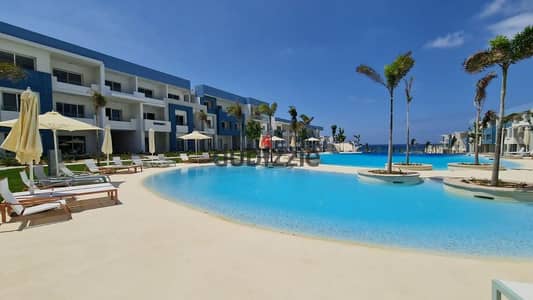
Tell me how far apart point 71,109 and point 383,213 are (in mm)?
27412

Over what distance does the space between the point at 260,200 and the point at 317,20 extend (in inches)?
612

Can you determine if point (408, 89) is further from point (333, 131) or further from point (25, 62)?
point (333, 131)

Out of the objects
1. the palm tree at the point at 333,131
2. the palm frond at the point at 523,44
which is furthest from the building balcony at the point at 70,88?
the palm tree at the point at 333,131

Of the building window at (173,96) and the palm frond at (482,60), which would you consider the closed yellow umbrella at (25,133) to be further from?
the building window at (173,96)

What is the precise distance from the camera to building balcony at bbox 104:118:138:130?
23.0m

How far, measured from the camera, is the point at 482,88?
49.4 feet

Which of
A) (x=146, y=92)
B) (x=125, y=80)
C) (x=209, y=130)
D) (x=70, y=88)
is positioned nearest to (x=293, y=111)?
(x=209, y=130)

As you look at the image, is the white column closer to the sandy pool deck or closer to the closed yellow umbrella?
the closed yellow umbrella

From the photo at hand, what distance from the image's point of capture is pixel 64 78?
21469 millimetres

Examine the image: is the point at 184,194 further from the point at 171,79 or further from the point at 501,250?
the point at 171,79

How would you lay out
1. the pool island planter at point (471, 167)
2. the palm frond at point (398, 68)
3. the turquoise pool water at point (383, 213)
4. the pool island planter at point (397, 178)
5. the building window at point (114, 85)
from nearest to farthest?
the turquoise pool water at point (383, 213), the pool island planter at point (397, 178), the palm frond at point (398, 68), the pool island planter at point (471, 167), the building window at point (114, 85)

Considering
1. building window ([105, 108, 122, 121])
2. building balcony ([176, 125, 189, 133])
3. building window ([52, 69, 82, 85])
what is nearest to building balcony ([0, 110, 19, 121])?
building window ([52, 69, 82, 85])

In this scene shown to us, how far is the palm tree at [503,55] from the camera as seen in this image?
7582 millimetres

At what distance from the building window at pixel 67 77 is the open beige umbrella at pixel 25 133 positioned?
20553 mm
